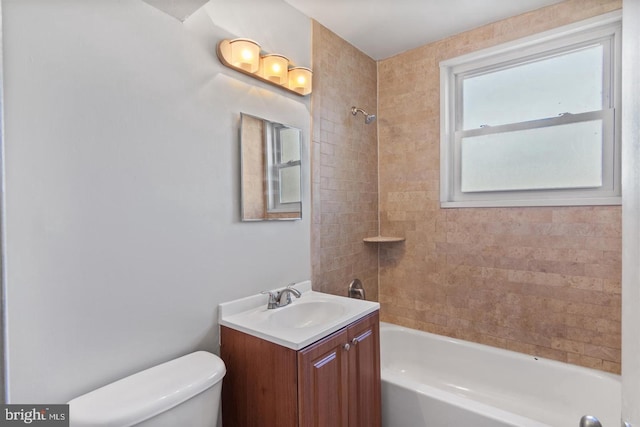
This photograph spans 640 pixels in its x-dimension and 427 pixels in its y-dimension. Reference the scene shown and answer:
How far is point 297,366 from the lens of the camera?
3.85ft

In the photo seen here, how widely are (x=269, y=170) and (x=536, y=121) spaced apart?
1756 mm

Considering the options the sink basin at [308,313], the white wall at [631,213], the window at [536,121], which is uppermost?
the window at [536,121]

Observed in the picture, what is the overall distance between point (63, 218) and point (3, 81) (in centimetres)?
42

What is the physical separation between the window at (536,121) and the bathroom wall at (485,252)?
0.08 m

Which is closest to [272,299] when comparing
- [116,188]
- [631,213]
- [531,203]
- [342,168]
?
[116,188]

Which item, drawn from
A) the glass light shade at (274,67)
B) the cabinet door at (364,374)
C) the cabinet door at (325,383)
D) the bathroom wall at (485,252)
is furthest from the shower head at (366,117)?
the cabinet door at (325,383)

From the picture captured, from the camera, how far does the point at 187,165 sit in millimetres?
1354

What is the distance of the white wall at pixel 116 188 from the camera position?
949 millimetres

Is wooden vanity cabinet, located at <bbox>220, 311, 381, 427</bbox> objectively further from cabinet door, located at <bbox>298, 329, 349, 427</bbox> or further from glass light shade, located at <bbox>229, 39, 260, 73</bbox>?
glass light shade, located at <bbox>229, 39, 260, 73</bbox>

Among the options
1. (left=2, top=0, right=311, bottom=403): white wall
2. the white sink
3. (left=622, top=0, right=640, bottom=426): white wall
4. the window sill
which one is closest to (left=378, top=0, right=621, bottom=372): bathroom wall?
the window sill

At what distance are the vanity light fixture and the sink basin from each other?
1229 millimetres

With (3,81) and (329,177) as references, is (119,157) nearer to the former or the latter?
(3,81)

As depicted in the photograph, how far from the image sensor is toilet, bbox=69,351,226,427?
0.93m

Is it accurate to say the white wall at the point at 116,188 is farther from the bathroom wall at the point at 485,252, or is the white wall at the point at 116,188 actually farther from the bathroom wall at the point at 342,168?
the bathroom wall at the point at 485,252
